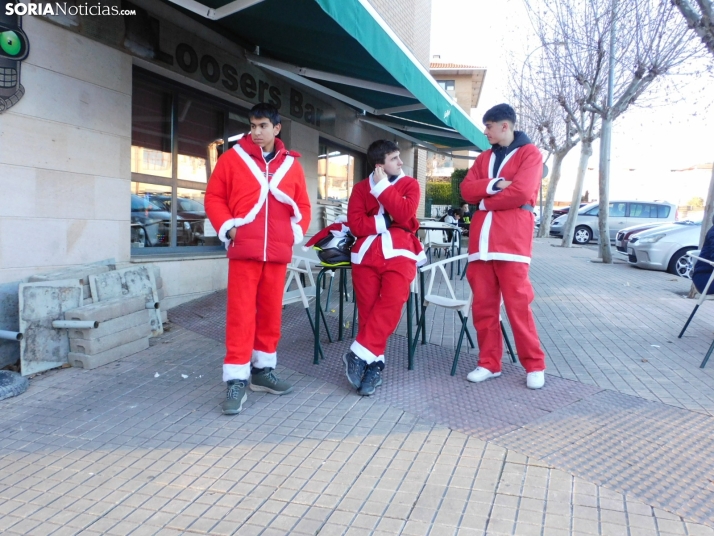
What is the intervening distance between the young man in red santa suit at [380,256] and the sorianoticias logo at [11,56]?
8.96 ft

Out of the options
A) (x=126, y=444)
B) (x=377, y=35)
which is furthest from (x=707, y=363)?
(x=126, y=444)

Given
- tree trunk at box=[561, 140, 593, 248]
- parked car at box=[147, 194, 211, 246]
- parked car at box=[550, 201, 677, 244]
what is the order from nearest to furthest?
1. parked car at box=[147, 194, 211, 246]
2. tree trunk at box=[561, 140, 593, 248]
3. parked car at box=[550, 201, 677, 244]

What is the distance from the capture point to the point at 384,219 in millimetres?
3865

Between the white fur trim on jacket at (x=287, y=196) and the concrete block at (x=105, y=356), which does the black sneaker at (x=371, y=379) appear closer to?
the white fur trim on jacket at (x=287, y=196)

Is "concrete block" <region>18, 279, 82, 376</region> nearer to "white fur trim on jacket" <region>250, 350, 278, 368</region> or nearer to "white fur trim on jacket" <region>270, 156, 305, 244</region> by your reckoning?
"white fur trim on jacket" <region>250, 350, 278, 368</region>

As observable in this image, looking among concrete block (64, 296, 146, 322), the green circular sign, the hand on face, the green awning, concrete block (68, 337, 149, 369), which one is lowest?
concrete block (68, 337, 149, 369)

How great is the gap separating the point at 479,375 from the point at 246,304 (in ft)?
5.80

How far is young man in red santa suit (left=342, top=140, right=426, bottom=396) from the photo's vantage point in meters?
3.72

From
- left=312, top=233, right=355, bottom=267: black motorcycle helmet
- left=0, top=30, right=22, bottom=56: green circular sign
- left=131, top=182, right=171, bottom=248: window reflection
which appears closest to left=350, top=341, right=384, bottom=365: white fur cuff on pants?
left=312, top=233, right=355, bottom=267: black motorcycle helmet

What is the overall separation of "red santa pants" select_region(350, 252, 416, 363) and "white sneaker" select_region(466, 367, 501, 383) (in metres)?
0.70

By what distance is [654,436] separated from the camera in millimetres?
3166

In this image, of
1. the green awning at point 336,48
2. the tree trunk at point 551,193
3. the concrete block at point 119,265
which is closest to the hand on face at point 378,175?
the green awning at point 336,48

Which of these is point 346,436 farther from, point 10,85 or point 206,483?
point 10,85

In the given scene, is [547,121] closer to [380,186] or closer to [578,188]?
[578,188]
